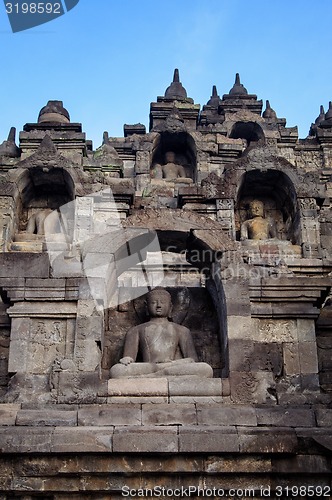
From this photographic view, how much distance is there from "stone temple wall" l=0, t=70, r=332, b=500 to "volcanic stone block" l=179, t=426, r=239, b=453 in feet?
0.06

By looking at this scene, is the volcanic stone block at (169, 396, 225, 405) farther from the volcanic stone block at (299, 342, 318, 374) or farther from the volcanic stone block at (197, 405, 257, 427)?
the volcanic stone block at (299, 342, 318, 374)

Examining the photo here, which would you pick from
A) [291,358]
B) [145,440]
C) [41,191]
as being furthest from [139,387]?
[41,191]

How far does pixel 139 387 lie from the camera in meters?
11.9

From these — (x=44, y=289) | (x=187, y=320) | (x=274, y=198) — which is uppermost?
(x=274, y=198)

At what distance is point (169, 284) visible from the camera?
15.4 m

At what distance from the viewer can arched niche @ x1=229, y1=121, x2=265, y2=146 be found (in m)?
23.3

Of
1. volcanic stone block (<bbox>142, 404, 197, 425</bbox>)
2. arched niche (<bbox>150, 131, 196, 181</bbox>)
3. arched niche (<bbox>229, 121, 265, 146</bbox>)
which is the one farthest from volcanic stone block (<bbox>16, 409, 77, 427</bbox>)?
arched niche (<bbox>229, 121, 265, 146</bbox>)

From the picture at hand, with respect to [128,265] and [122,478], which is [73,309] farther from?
[122,478]

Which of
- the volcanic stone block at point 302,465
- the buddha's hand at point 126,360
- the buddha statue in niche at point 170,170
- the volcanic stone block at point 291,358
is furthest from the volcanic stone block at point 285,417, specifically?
the buddha statue in niche at point 170,170

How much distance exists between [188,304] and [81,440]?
4.47 meters

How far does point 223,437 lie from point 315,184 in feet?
23.7

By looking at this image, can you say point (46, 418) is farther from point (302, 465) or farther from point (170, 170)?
point (170, 170)

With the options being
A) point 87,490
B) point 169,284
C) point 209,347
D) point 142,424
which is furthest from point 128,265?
point 87,490

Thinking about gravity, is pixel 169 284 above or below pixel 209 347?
above
